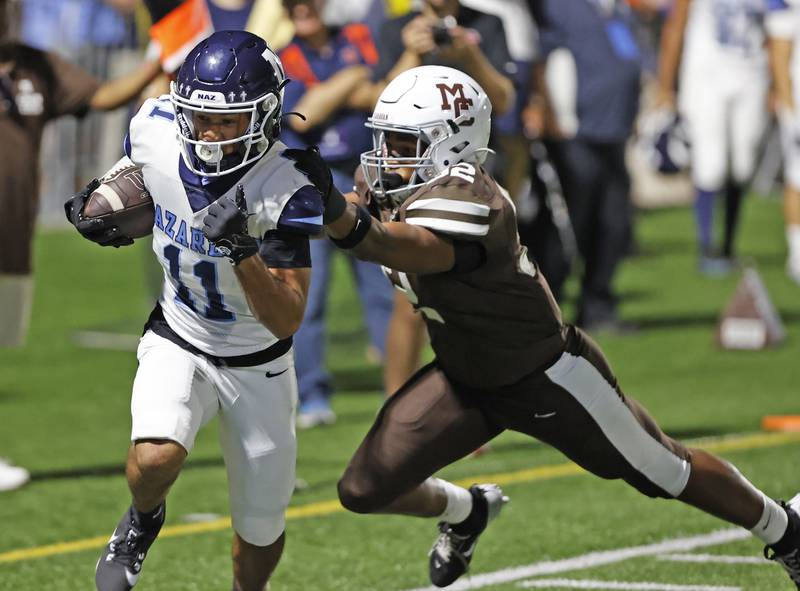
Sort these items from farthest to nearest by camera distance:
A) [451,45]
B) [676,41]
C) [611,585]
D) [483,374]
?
[676,41] < [451,45] < [611,585] < [483,374]

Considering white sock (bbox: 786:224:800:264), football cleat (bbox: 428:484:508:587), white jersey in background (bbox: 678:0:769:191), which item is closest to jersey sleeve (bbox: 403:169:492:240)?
football cleat (bbox: 428:484:508:587)

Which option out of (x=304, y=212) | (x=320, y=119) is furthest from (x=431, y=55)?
(x=304, y=212)

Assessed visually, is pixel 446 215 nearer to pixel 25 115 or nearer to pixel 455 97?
pixel 455 97

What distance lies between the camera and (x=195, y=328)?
4742 millimetres

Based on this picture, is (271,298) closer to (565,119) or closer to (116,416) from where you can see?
(116,416)

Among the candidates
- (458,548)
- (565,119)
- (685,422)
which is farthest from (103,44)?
(458,548)

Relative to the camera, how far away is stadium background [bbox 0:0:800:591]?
5500 mm

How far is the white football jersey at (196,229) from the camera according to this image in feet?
14.6

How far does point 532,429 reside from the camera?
4.95 m

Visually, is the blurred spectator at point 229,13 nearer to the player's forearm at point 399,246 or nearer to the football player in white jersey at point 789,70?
the football player in white jersey at point 789,70

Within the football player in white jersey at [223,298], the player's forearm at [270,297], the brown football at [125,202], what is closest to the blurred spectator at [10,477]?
the football player in white jersey at [223,298]

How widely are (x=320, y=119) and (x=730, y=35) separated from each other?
516cm

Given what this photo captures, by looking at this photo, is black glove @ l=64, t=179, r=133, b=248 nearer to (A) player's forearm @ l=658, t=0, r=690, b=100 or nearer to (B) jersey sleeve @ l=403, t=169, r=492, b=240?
(B) jersey sleeve @ l=403, t=169, r=492, b=240

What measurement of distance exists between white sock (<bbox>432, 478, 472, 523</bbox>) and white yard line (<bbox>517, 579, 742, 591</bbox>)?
279mm
